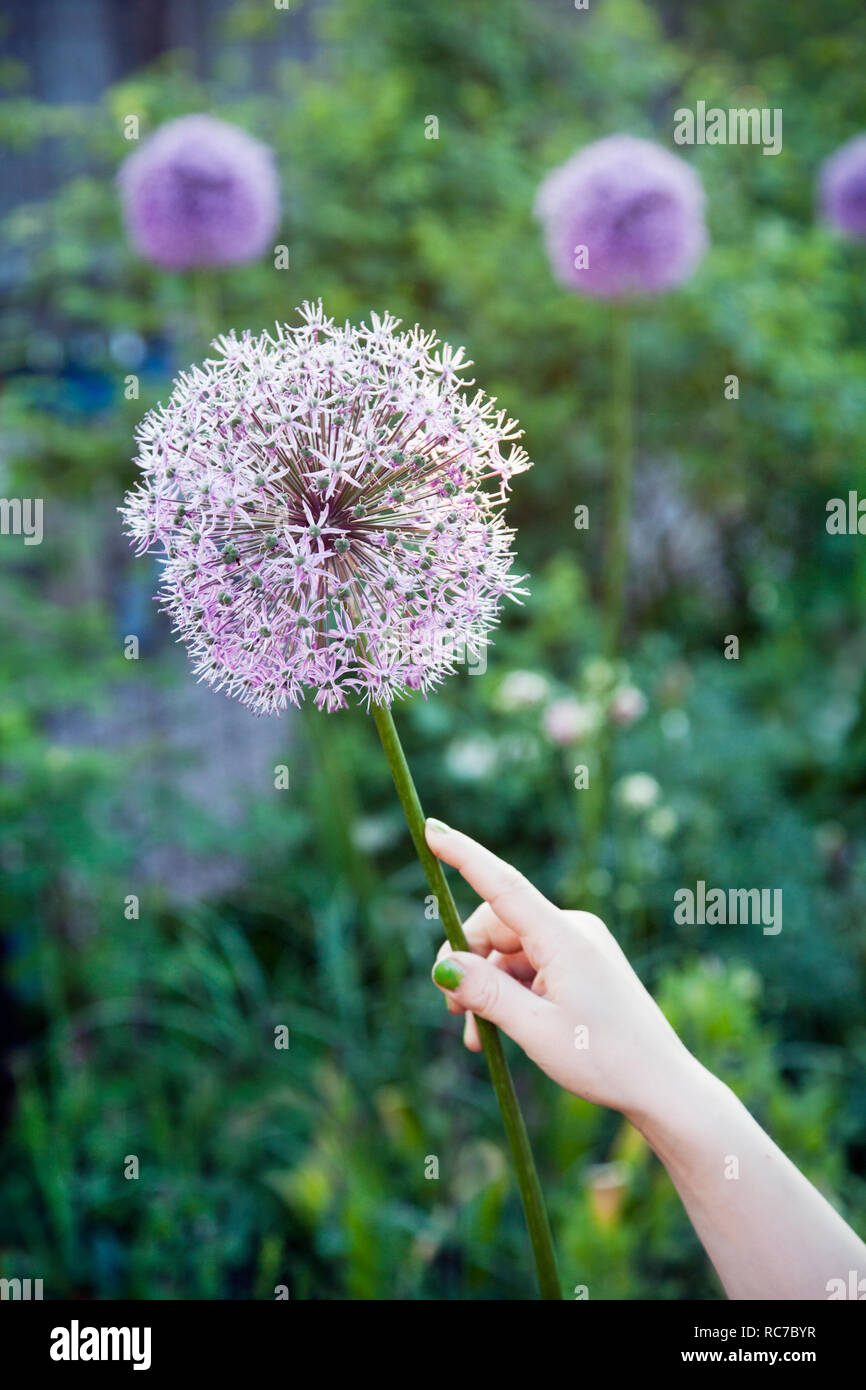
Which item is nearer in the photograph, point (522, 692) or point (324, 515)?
point (324, 515)

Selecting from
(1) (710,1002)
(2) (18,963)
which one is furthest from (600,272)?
(2) (18,963)

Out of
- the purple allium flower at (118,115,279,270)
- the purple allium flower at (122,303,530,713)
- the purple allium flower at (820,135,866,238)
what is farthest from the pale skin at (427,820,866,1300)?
the purple allium flower at (820,135,866,238)

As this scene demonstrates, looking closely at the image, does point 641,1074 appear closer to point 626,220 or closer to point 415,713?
point 626,220

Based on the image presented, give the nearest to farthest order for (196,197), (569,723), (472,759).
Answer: (196,197), (569,723), (472,759)

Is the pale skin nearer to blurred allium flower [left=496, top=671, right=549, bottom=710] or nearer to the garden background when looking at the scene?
the garden background

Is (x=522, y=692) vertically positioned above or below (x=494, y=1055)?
above

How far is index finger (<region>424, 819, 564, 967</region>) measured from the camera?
755mm

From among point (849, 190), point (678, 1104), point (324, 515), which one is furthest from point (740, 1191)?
point (849, 190)

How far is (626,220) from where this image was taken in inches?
74.1

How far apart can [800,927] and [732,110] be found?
7.76 ft

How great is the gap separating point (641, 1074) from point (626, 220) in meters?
1.61

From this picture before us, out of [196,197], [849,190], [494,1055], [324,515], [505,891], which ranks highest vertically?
[849,190]

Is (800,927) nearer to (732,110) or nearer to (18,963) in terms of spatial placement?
(18,963)

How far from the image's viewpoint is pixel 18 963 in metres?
2.11
